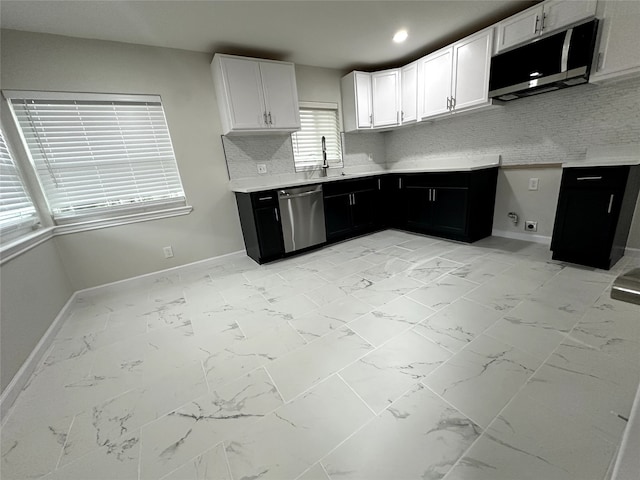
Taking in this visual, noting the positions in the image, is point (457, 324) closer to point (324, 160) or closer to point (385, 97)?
point (324, 160)

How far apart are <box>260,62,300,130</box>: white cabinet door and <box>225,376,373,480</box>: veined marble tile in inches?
112

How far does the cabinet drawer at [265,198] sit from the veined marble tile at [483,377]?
7.59 feet

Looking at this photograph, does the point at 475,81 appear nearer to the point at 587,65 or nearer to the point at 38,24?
the point at 587,65

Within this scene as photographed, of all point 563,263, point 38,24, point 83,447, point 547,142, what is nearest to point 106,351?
point 83,447

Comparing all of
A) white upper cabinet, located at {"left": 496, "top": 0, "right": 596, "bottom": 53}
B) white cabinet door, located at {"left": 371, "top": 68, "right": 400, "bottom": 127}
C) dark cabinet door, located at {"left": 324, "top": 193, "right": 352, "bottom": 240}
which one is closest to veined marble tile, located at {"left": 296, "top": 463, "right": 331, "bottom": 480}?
dark cabinet door, located at {"left": 324, "top": 193, "right": 352, "bottom": 240}

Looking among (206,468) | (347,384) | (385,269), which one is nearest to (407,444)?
(347,384)

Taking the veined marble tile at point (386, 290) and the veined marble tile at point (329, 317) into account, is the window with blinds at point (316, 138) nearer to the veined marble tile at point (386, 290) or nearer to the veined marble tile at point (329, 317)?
the veined marble tile at point (386, 290)

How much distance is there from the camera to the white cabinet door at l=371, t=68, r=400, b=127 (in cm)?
363

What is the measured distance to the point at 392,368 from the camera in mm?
1410

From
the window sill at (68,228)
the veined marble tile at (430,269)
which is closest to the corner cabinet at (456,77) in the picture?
the veined marble tile at (430,269)

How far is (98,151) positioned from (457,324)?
353 centimetres

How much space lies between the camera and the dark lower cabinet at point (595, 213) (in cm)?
205

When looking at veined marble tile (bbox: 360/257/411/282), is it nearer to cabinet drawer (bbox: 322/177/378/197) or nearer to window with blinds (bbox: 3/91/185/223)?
cabinet drawer (bbox: 322/177/378/197)

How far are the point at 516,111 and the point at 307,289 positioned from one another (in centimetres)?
301
